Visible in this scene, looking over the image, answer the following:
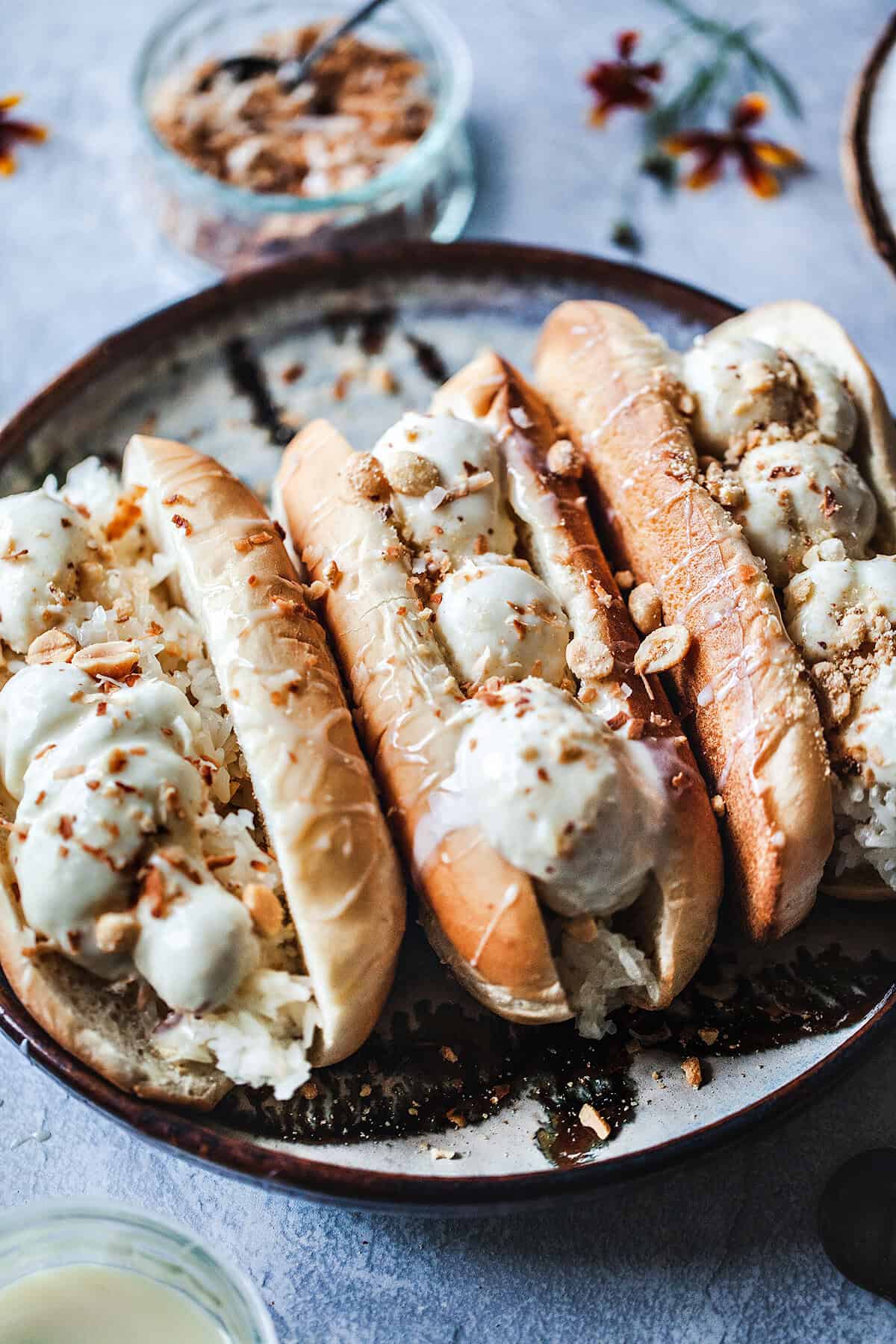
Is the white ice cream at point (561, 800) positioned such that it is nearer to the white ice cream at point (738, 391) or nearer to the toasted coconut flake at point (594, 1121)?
the toasted coconut flake at point (594, 1121)

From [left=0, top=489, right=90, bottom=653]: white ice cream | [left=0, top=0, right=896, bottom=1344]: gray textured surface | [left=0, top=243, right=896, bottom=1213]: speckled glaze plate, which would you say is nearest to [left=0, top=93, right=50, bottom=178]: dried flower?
[left=0, top=0, right=896, bottom=1344]: gray textured surface

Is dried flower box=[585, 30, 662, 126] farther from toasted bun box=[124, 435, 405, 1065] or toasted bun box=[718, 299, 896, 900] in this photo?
toasted bun box=[124, 435, 405, 1065]

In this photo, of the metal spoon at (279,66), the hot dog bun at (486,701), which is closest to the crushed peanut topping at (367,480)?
the hot dog bun at (486,701)

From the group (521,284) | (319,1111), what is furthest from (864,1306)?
(521,284)

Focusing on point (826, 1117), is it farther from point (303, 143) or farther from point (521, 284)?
point (303, 143)

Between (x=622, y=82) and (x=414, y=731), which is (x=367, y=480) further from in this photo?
(x=622, y=82)

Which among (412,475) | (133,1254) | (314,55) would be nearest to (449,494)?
(412,475)
